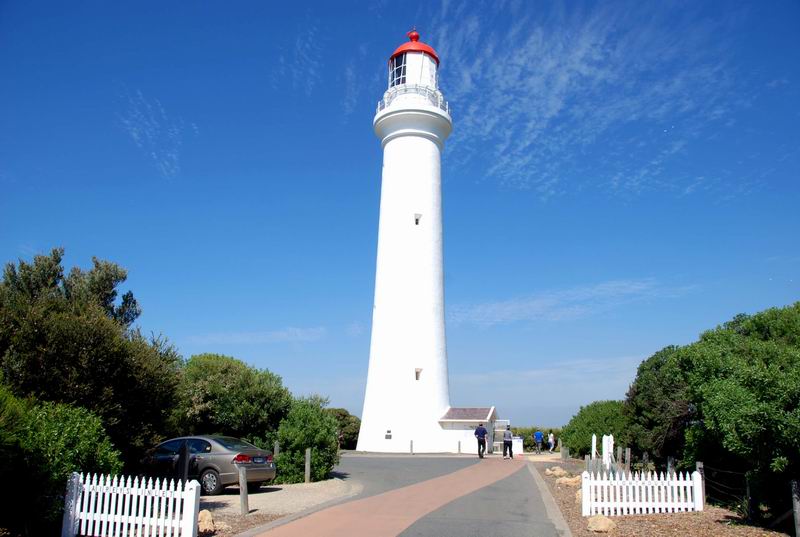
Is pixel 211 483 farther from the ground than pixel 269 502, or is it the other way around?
pixel 211 483

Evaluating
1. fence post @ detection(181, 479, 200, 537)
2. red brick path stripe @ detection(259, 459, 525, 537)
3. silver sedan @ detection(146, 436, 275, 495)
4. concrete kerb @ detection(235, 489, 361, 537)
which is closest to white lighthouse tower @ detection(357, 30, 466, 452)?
red brick path stripe @ detection(259, 459, 525, 537)

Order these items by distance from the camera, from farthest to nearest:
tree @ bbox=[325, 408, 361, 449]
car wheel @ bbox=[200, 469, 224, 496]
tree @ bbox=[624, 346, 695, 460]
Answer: tree @ bbox=[325, 408, 361, 449]
tree @ bbox=[624, 346, 695, 460]
car wheel @ bbox=[200, 469, 224, 496]

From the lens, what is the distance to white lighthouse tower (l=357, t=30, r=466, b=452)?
105 feet

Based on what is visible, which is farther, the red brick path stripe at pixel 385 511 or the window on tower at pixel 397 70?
the window on tower at pixel 397 70

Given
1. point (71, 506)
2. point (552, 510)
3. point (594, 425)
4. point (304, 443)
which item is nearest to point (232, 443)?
point (304, 443)

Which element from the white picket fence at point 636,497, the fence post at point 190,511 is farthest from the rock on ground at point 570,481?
the fence post at point 190,511

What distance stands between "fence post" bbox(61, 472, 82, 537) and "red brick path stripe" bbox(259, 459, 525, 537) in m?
2.93

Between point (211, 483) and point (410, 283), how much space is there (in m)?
18.9

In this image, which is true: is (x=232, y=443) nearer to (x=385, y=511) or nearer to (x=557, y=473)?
(x=385, y=511)

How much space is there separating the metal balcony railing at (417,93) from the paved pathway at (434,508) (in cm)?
1982

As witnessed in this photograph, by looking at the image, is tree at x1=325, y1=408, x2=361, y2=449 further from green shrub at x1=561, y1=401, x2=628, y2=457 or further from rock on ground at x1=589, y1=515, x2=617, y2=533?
rock on ground at x1=589, y1=515, x2=617, y2=533

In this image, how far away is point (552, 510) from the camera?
43.8ft

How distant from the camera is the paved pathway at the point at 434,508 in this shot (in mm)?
10734

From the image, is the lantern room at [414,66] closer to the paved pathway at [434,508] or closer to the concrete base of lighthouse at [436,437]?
the concrete base of lighthouse at [436,437]
